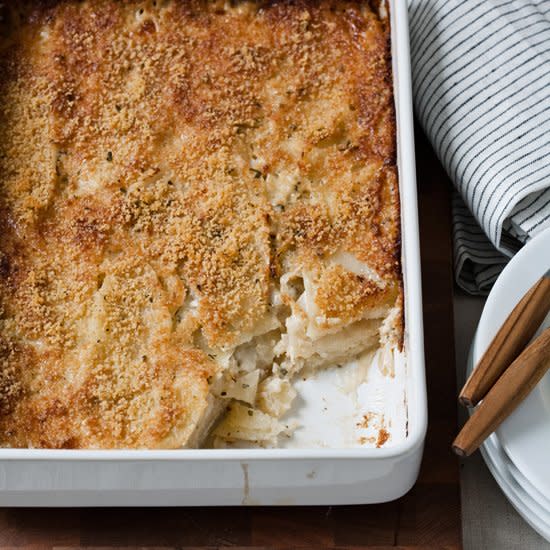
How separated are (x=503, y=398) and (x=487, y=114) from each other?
2.44ft

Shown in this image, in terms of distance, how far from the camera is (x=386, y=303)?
7.67 feet

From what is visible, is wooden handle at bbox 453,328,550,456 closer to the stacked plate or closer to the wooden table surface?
the stacked plate

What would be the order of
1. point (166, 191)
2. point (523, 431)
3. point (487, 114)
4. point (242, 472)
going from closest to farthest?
1. point (242, 472)
2. point (523, 431)
3. point (166, 191)
4. point (487, 114)

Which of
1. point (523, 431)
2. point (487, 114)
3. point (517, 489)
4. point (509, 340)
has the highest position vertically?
point (487, 114)

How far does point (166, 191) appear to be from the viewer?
243cm

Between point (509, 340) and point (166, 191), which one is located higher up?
point (166, 191)

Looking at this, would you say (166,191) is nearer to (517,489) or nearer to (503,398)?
(503,398)

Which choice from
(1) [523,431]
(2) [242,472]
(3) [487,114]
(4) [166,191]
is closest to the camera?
(2) [242,472]

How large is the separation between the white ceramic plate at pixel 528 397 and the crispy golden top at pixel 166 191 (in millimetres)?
228

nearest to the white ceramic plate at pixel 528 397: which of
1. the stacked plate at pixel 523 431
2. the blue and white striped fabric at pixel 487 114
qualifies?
the stacked plate at pixel 523 431

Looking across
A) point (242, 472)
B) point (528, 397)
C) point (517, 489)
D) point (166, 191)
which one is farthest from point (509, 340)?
point (166, 191)

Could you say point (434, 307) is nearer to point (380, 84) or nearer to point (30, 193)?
point (380, 84)

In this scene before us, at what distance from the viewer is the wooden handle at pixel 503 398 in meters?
2.15

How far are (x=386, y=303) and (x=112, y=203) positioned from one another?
25.3 inches
